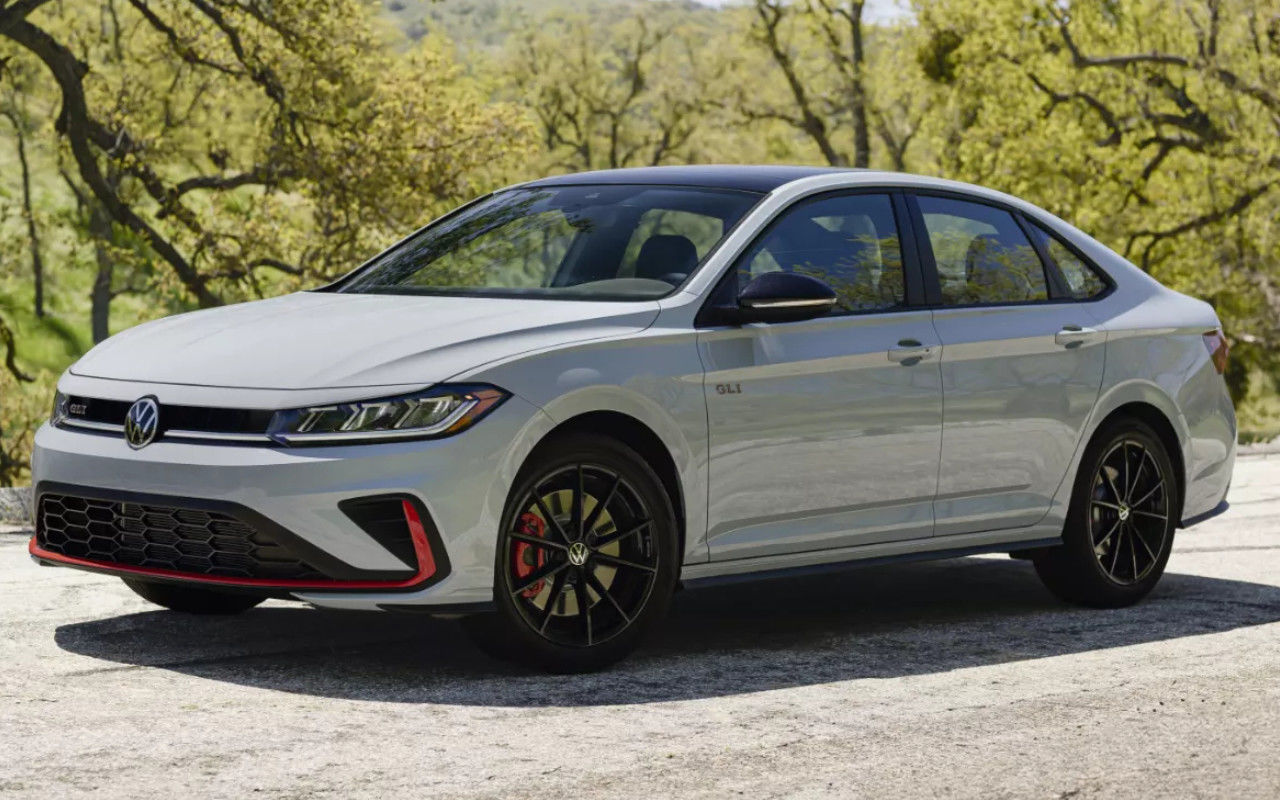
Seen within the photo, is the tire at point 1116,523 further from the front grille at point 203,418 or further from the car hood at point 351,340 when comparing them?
the front grille at point 203,418

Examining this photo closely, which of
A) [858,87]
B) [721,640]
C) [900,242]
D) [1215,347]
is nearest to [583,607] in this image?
[721,640]

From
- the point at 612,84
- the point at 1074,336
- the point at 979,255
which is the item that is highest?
the point at 612,84

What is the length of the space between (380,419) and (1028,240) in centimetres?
347

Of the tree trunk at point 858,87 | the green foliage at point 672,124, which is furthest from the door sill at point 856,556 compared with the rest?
the tree trunk at point 858,87

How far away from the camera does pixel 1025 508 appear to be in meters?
7.85

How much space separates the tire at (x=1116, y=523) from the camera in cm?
818

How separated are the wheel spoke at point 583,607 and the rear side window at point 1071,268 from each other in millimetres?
3009

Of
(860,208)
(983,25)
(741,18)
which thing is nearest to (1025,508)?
(860,208)

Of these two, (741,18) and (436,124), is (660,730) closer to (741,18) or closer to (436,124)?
(436,124)

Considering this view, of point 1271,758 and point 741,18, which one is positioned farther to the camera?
point 741,18

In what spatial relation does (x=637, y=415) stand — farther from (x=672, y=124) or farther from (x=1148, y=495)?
(x=672, y=124)

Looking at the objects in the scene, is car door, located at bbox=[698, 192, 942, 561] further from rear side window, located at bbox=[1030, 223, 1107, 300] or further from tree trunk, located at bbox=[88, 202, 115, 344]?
tree trunk, located at bbox=[88, 202, 115, 344]

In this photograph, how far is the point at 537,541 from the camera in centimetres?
618

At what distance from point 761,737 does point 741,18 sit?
155 ft
